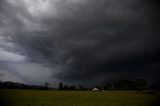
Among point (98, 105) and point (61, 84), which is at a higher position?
point (61, 84)

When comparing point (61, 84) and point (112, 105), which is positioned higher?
point (61, 84)

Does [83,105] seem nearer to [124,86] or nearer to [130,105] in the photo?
[130,105]

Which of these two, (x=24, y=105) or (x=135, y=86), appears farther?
(x=135, y=86)

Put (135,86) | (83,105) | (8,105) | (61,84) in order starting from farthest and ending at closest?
(61,84) < (135,86) < (83,105) < (8,105)

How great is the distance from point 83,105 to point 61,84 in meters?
86.5

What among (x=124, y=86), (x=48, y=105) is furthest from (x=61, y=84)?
(x=48, y=105)

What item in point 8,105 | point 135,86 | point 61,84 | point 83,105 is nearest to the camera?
point 8,105

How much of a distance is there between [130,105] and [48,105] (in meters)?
7.37

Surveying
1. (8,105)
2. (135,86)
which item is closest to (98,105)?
(8,105)

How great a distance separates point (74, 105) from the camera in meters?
20.1

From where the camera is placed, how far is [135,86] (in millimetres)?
95750

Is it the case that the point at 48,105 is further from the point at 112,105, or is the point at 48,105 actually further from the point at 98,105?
the point at 112,105

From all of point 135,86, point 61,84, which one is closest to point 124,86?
point 135,86

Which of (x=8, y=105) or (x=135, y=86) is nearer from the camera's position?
(x=8, y=105)
